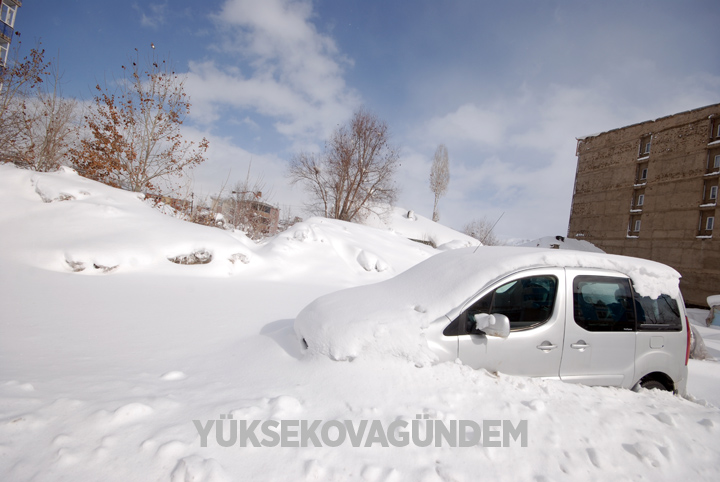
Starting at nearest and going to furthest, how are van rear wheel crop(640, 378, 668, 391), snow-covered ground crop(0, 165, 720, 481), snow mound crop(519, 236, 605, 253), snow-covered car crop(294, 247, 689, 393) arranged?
1. snow-covered ground crop(0, 165, 720, 481)
2. snow-covered car crop(294, 247, 689, 393)
3. van rear wheel crop(640, 378, 668, 391)
4. snow mound crop(519, 236, 605, 253)

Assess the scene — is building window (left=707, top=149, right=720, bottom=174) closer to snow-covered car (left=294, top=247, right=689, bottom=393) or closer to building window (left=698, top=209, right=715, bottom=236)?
building window (left=698, top=209, right=715, bottom=236)

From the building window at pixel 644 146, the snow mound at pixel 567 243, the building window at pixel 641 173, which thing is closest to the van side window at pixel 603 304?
the snow mound at pixel 567 243

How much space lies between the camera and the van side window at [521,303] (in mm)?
2826

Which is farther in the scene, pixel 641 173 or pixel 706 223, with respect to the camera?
pixel 641 173

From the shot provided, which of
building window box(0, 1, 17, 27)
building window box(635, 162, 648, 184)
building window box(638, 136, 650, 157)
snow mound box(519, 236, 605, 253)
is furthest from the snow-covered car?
building window box(638, 136, 650, 157)

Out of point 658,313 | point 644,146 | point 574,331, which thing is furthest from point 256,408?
point 644,146

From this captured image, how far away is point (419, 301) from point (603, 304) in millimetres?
1748

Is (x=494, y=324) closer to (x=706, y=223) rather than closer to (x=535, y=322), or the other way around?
(x=535, y=322)

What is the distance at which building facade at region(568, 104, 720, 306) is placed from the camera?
963 inches

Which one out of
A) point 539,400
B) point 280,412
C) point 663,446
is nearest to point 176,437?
point 280,412

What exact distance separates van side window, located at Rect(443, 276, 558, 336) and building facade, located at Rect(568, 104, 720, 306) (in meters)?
31.2

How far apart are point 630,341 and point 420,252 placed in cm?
1124

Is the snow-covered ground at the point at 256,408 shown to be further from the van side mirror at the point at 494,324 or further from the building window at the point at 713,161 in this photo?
the building window at the point at 713,161

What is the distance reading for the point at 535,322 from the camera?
9.31 ft
